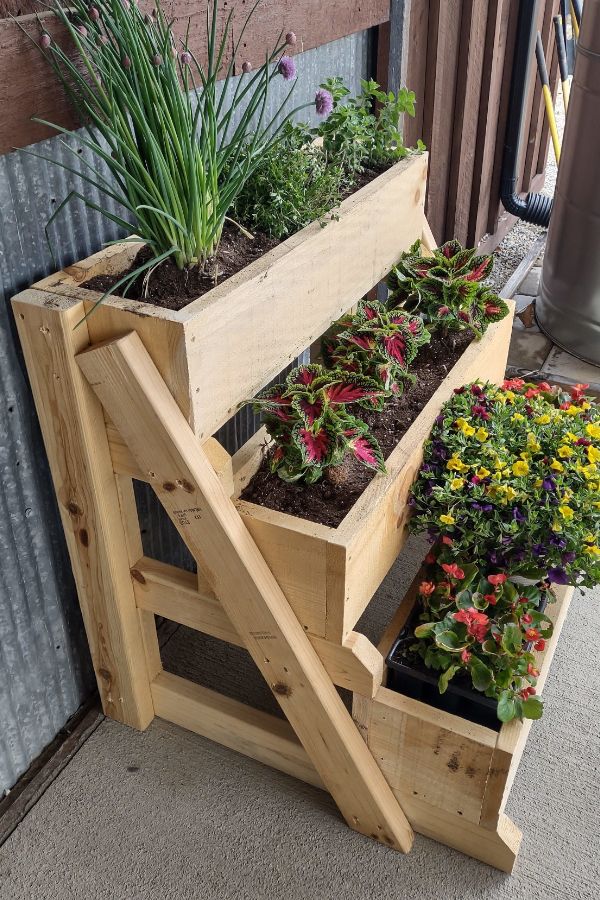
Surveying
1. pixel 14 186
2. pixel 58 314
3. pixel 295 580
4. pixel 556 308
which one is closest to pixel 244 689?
pixel 295 580

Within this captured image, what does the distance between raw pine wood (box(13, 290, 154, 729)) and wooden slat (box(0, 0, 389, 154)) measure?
0.27m

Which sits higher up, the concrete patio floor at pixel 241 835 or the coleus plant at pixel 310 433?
the coleus plant at pixel 310 433

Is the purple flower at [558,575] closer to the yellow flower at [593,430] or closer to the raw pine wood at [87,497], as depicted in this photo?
the yellow flower at [593,430]

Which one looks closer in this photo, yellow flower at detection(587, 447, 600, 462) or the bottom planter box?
the bottom planter box

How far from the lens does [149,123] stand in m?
1.32

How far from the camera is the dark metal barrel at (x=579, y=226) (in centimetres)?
272

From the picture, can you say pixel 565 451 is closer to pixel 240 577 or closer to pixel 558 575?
pixel 558 575

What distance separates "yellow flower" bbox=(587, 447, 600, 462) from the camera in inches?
64.0

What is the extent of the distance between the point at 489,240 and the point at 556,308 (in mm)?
1005

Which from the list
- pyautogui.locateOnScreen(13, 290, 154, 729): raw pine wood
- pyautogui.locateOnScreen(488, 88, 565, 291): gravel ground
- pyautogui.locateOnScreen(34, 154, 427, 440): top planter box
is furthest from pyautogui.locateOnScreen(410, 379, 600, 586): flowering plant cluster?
pyautogui.locateOnScreen(488, 88, 565, 291): gravel ground

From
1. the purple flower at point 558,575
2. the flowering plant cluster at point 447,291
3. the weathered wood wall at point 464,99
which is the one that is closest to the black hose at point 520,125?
the weathered wood wall at point 464,99

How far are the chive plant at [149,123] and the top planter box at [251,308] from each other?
0.27ft

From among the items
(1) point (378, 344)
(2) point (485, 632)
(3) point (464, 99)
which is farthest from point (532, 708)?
(3) point (464, 99)

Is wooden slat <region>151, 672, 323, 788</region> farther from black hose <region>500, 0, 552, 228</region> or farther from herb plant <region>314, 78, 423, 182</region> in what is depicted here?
black hose <region>500, 0, 552, 228</region>
